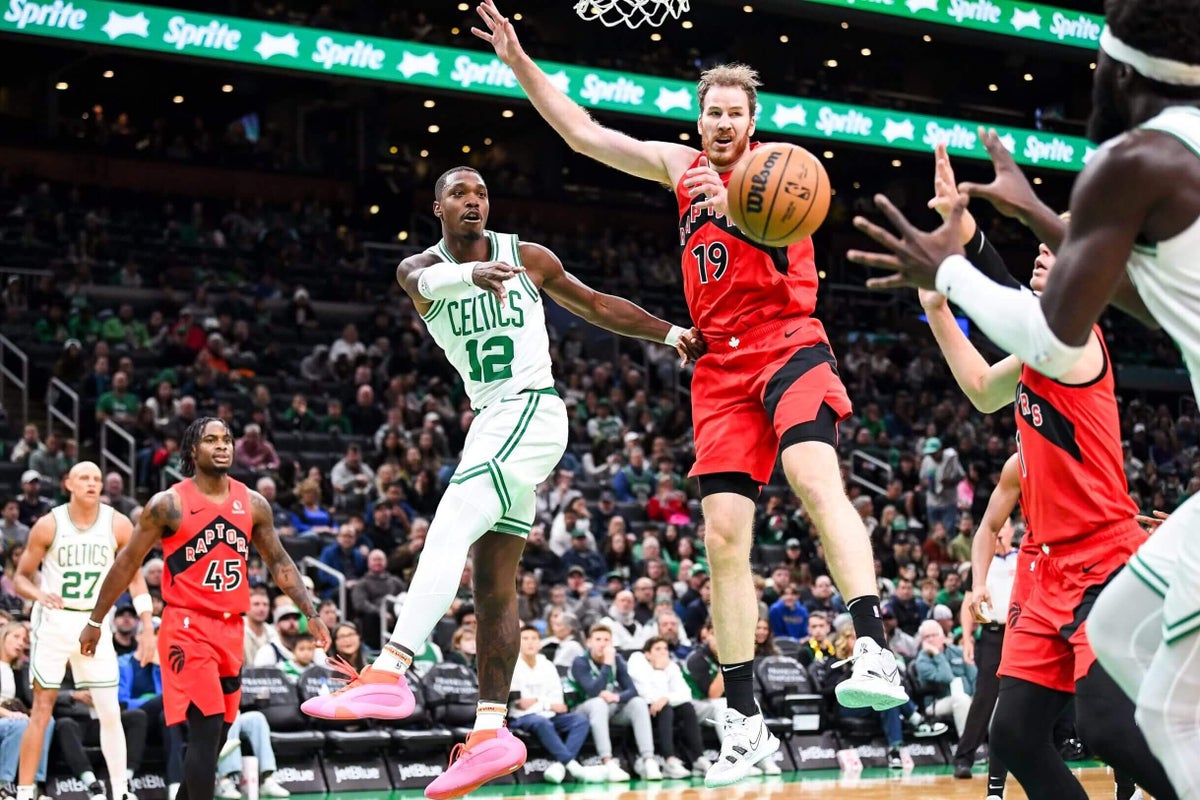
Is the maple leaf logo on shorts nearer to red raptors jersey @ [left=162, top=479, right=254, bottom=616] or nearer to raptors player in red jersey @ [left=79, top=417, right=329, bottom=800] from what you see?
raptors player in red jersey @ [left=79, top=417, right=329, bottom=800]

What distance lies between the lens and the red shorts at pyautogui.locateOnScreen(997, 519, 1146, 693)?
215 inches

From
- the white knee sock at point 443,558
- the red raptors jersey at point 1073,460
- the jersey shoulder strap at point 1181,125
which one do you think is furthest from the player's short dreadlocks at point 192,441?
the jersey shoulder strap at point 1181,125

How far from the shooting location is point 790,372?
6.32 metres

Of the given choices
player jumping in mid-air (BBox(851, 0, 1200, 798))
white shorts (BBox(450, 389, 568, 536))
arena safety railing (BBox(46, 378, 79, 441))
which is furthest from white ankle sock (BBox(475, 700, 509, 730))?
arena safety railing (BBox(46, 378, 79, 441))

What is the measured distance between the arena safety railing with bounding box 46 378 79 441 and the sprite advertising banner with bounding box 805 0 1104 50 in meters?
12.5

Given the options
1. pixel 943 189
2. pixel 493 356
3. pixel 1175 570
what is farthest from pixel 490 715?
pixel 1175 570

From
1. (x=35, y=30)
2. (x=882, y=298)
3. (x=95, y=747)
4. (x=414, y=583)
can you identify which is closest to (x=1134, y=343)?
(x=882, y=298)

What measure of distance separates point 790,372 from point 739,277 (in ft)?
1.60

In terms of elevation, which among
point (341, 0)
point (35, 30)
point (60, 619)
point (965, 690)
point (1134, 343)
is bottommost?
point (965, 690)

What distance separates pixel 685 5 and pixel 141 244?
1780 centimetres

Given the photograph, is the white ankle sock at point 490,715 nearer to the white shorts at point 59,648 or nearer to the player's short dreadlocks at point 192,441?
the player's short dreadlocks at point 192,441

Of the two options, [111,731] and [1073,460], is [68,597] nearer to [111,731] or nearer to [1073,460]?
[111,731]

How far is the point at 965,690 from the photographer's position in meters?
16.4

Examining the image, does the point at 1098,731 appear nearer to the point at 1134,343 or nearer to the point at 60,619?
the point at 60,619
